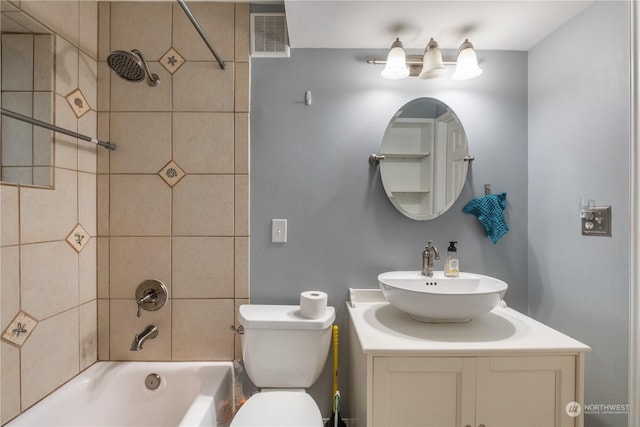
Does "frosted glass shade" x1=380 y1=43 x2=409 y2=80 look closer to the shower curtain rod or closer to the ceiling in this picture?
the ceiling

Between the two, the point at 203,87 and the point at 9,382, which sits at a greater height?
the point at 203,87

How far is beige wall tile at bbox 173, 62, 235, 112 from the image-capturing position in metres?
1.42

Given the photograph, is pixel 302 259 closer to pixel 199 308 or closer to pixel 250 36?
pixel 199 308

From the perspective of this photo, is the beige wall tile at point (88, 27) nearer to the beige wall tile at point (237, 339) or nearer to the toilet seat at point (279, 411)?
the beige wall tile at point (237, 339)

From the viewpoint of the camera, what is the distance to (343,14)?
3.95 feet

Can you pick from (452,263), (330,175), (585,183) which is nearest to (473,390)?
(452,263)

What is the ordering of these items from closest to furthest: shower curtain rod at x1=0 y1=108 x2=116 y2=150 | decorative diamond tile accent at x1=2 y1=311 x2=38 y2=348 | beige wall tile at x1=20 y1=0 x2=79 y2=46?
shower curtain rod at x1=0 y1=108 x2=116 y2=150, decorative diamond tile accent at x1=2 y1=311 x2=38 y2=348, beige wall tile at x1=20 y1=0 x2=79 y2=46

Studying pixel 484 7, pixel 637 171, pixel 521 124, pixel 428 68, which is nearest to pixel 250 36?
pixel 428 68

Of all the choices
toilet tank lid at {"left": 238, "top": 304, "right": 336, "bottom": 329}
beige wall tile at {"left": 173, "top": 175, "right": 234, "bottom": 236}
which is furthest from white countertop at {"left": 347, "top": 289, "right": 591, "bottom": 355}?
beige wall tile at {"left": 173, "top": 175, "right": 234, "bottom": 236}

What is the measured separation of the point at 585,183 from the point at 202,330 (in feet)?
6.02

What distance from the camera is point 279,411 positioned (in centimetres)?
112

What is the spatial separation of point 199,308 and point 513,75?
6.56 ft

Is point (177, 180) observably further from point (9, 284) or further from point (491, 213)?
point (491, 213)

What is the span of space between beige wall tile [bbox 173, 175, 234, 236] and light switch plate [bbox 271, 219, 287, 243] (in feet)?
0.84
